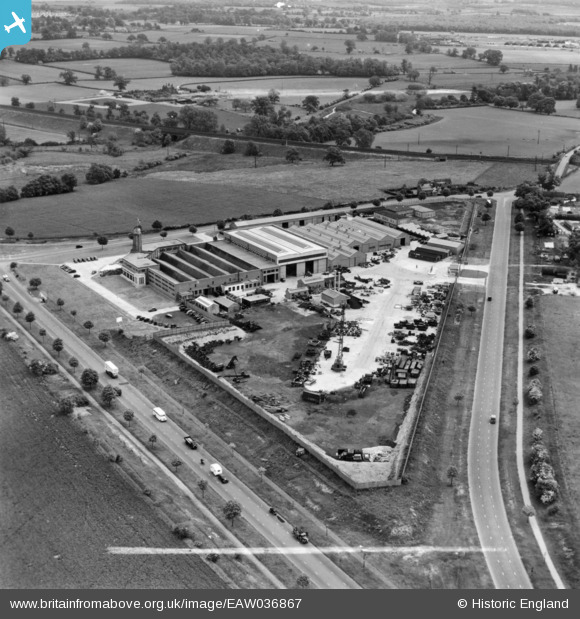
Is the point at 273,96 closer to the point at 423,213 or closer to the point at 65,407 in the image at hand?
the point at 423,213

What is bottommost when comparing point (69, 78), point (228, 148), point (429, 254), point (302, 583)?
point (302, 583)

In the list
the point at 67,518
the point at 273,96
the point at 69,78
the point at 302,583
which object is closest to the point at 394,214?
the point at 67,518

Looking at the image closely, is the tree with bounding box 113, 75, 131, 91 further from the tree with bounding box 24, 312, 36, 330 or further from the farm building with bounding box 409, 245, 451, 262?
the tree with bounding box 24, 312, 36, 330

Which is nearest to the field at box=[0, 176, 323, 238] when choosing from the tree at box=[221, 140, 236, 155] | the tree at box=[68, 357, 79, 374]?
the tree at box=[221, 140, 236, 155]

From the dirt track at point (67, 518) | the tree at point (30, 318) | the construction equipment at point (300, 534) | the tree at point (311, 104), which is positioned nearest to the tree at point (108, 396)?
the dirt track at point (67, 518)

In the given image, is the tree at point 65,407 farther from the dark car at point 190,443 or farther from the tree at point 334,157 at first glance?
the tree at point 334,157

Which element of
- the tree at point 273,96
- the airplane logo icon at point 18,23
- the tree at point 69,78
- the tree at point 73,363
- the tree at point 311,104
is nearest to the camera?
the airplane logo icon at point 18,23
